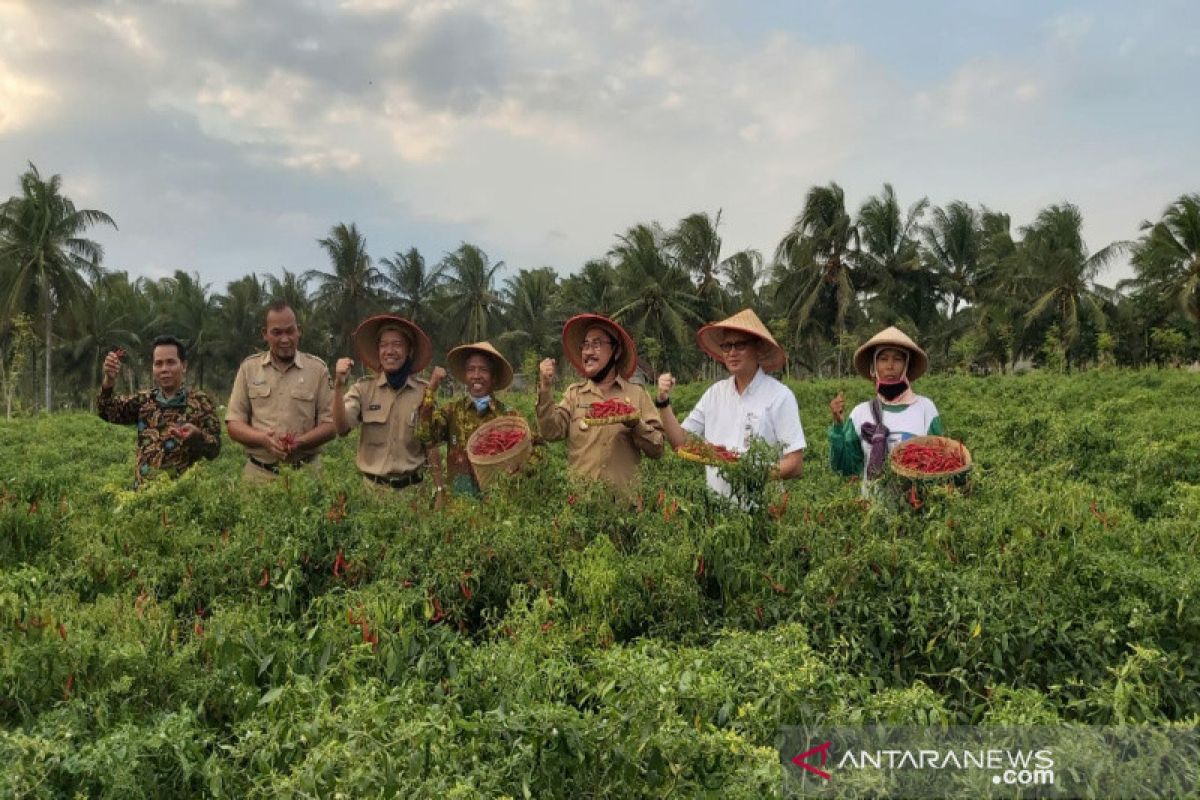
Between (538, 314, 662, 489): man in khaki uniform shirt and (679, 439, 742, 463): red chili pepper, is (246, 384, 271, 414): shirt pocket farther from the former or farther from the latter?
(679, 439, 742, 463): red chili pepper

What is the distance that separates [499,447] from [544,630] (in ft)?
5.19

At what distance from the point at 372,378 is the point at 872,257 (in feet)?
106

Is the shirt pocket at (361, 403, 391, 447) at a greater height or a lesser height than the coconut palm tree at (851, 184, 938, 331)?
lesser

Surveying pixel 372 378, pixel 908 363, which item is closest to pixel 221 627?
pixel 372 378

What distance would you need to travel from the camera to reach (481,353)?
15.7 ft

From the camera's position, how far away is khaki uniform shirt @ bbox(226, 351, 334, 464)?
489cm

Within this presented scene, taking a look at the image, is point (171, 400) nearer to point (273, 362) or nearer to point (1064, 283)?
point (273, 362)

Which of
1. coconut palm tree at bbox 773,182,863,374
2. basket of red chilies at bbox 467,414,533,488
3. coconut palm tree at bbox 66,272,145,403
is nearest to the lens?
basket of red chilies at bbox 467,414,533,488

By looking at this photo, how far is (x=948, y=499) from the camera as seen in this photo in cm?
360

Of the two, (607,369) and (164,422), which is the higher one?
(607,369)

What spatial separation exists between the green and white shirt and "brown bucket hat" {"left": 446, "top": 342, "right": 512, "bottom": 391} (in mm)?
1894

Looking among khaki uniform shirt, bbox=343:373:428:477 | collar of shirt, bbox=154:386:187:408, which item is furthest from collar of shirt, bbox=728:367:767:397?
collar of shirt, bbox=154:386:187:408

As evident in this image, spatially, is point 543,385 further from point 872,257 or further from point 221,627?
point 872,257
